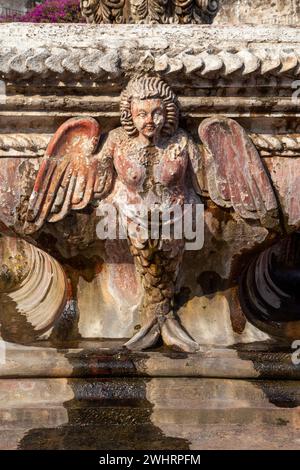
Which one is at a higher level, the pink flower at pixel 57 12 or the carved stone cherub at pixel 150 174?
the pink flower at pixel 57 12

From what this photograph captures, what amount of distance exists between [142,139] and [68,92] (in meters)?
0.29

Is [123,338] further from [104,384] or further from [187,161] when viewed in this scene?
[187,161]

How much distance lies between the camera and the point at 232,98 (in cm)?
248

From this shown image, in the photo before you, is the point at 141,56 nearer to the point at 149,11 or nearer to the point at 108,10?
the point at 149,11

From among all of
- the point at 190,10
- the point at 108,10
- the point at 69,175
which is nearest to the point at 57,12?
the point at 108,10

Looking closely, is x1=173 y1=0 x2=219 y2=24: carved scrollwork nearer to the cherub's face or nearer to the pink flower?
the cherub's face

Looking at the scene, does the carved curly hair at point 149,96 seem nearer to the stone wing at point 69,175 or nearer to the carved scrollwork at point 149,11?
the stone wing at point 69,175

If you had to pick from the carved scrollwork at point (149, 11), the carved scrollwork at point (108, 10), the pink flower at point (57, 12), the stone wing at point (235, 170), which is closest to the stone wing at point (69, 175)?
the stone wing at point (235, 170)

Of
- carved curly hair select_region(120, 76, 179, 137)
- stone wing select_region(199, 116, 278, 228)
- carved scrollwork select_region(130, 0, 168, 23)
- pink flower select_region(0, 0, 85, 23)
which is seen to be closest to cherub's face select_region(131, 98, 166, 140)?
carved curly hair select_region(120, 76, 179, 137)

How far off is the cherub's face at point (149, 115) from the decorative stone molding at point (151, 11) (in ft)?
5.13

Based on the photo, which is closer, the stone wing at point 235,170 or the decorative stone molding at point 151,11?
the stone wing at point 235,170

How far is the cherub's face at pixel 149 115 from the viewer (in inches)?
94.0

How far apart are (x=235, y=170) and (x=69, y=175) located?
561 mm
